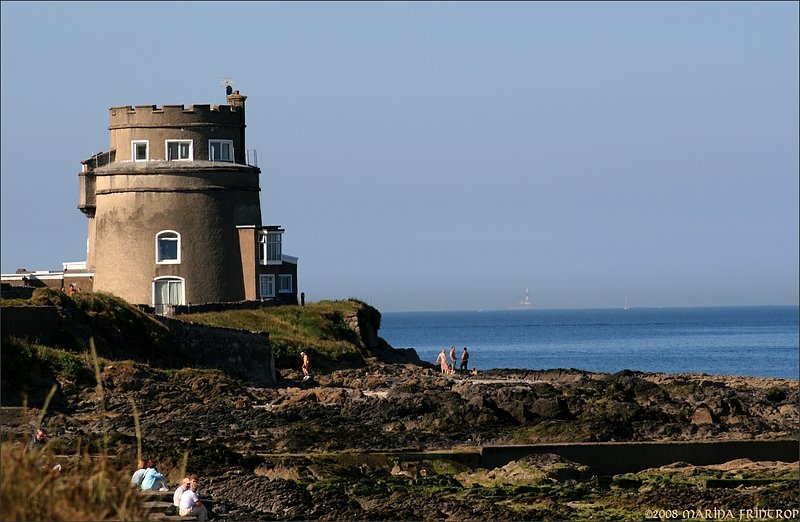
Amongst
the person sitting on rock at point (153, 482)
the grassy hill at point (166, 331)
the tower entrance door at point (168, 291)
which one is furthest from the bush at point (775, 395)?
the person sitting on rock at point (153, 482)

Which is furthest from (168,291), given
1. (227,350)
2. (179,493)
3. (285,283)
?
(179,493)

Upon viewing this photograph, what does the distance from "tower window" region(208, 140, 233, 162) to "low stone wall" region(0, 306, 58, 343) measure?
64.6 feet

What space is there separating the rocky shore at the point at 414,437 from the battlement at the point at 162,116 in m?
14.7

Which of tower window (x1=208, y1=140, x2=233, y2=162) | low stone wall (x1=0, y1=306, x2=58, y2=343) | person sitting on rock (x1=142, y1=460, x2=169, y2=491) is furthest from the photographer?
tower window (x1=208, y1=140, x2=233, y2=162)

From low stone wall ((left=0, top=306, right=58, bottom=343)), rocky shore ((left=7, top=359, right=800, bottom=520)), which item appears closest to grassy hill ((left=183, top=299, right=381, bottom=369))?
rocky shore ((left=7, top=359, right=800, bottom=520))

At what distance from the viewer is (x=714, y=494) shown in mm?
22109

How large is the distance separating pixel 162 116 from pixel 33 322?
20.4 metres

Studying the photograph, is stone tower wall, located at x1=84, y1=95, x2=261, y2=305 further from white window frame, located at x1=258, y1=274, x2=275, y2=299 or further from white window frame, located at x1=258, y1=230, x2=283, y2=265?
white window frame, located at x1=258, y1=230, x2=283, y2=265

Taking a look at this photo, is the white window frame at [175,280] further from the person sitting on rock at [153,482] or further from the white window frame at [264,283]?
the person sitting on rock at [153,482]

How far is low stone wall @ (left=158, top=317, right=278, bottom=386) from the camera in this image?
38.6 m

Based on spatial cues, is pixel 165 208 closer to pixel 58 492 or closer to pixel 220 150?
pixel 220 150

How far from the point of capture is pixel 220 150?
176 feet

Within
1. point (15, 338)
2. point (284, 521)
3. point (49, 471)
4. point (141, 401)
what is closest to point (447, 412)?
point (141, 401)

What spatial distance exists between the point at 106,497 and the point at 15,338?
23769 mm
